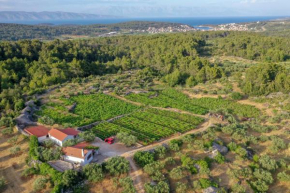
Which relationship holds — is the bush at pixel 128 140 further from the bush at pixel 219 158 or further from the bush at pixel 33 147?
the bush at pixel 33 147

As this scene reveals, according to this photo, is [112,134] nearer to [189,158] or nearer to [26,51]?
[189,158]

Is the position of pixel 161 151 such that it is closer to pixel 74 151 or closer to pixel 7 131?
pixel 74 151

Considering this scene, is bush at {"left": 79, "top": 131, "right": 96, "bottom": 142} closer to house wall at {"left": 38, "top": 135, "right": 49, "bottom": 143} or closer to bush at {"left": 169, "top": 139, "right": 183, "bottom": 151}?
house wall at {"left": 38, "top": 135, "right": 49, "bottom": 143}

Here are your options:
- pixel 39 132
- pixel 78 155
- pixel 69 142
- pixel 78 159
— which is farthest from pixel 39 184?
pixel 39 132

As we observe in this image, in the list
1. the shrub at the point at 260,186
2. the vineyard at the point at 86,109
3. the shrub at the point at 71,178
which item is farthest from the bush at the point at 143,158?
the vineyard at the point at 86,109

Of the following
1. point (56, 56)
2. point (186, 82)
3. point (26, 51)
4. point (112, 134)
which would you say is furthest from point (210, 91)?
point (26, 51)

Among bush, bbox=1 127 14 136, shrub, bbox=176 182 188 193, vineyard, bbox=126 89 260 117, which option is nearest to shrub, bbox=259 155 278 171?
shrub, bbox=176 182 188 193

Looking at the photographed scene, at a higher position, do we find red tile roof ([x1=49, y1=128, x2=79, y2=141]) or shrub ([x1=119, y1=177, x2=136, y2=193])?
red tile roof ([x1=49, y1=128, x2=79, y2=141])
